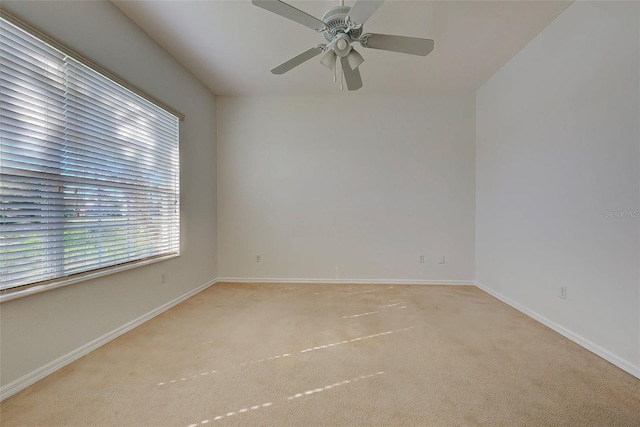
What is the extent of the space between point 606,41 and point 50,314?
4.38 metres

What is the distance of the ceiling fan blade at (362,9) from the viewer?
1.47 meters

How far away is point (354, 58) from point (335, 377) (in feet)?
7.36

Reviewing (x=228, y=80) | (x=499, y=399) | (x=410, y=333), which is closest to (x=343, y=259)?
(x=410, y=333)

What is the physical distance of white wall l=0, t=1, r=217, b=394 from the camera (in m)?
1.62

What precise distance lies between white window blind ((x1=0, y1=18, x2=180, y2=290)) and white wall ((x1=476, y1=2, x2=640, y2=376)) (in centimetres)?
388

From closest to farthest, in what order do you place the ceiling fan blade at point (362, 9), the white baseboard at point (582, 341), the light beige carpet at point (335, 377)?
the light beige carpet at point (335, 377)
the ceiling fan blade at point (362, 9)
the white baseboard at point (582, 341)

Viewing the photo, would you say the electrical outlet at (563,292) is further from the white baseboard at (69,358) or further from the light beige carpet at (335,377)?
the white baseboard at (69,358)

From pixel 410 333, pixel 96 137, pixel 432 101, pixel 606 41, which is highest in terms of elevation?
pixel 432 101

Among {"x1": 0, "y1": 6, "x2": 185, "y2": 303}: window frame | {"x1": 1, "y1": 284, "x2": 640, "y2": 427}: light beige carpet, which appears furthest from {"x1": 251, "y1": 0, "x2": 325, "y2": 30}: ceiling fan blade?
{"x1": 1, "y1": 284, "x2": 640, "y2": 427}: light beige carpet

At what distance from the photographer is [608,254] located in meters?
1.92

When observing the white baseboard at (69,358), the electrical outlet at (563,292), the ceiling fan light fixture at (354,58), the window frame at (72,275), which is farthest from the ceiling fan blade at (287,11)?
the electrical outlet at (563,292)

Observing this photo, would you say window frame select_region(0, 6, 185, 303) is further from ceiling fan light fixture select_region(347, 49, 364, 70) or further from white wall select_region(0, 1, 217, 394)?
ceiling fan light fixture select_region(347, 49, 364, 70)

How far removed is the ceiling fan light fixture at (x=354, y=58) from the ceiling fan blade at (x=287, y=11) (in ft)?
0.99

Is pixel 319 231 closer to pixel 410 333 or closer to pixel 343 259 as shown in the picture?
pixel 343 259
